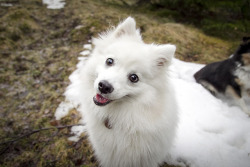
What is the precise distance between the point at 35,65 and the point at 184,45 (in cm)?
445

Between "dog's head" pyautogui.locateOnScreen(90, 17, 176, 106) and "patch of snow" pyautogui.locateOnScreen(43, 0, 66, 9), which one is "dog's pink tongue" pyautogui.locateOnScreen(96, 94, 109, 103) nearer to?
"dog's head" pyautogui.locateOnScreen(90, 17, 176, 106)

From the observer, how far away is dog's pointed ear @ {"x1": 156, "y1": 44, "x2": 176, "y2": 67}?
5.11 feet

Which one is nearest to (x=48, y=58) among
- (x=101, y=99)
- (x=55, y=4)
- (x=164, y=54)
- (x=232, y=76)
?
(x=101, y=99)

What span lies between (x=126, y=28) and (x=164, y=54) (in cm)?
58

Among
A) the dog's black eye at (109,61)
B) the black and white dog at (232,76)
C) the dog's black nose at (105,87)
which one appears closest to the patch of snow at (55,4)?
the dog's black eye at (109,61)

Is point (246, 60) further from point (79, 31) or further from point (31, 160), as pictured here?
point (79, 31)

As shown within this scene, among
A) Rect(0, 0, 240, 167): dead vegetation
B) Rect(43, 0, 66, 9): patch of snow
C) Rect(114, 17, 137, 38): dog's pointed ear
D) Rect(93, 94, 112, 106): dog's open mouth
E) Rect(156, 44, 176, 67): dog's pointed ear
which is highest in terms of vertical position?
Rect(114, 17, 137, 38): dog's pointed ear

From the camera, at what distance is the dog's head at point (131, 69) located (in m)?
1.49

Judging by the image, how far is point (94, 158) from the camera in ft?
7.39

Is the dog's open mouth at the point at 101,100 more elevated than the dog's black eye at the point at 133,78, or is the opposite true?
the dog's black eye at the point at 133,78

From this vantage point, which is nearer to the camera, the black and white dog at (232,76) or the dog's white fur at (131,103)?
the dog's white fur at (131,103)

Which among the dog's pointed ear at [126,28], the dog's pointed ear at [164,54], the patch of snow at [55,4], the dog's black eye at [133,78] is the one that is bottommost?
the patch of snow at [55,4]

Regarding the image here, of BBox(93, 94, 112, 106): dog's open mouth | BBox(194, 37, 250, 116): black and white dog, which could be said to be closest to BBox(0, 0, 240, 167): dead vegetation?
BBox(194, 37, 250, 116): black and white dog

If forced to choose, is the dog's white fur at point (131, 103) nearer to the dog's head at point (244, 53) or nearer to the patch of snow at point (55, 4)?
the dog's head at point (244, 53)
